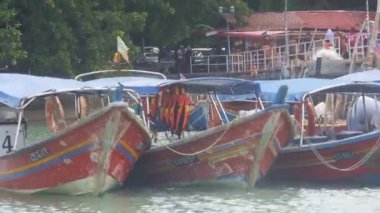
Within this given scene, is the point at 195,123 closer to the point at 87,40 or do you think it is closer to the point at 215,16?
the point at 87,40

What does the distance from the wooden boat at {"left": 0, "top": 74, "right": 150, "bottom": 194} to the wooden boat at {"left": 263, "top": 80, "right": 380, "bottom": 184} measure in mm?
3031

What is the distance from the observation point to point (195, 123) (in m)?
28.1

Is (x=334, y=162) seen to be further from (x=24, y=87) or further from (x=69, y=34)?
(x=69, y=34)

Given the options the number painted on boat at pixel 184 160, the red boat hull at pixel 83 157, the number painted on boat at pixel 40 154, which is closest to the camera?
the red boat hull at pixel 83 157

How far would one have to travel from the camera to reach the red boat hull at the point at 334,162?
24.6 m

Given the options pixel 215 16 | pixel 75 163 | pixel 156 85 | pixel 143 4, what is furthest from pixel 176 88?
pixel 215 16

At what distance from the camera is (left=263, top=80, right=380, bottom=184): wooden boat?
2469 centimetres

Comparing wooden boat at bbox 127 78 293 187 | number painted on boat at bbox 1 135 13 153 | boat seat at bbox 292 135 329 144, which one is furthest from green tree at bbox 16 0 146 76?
wooden boat at bbox 127 78 293 187

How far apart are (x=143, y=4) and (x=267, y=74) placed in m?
7.20

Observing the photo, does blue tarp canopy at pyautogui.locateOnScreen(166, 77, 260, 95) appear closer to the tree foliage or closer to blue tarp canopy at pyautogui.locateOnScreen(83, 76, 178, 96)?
blue tarp canopy at pyautogui.locateOnScreen(83, 76, 178, 96)

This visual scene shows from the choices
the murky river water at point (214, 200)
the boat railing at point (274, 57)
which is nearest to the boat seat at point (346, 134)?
the murky river water at point (214, 200)

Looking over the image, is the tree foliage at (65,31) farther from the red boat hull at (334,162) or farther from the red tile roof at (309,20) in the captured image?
the red boat hull at (334,162)

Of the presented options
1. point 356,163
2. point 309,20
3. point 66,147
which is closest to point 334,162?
point 356,163

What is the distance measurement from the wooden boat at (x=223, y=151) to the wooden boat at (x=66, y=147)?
0.72 metres
